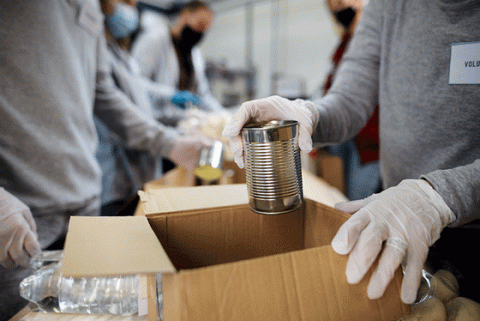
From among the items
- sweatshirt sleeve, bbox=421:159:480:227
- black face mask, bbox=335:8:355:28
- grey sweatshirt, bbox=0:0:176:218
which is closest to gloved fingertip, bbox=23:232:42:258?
grey sweatshirt, bbox=0:0:176:218

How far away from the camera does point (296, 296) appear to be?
0.48 m

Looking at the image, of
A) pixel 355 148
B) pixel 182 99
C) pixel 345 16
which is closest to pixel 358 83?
pixel 355 148

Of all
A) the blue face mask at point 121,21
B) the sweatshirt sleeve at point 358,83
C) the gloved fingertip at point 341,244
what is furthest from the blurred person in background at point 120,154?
the gloved fingertip at point 341,244

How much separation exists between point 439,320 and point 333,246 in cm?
26

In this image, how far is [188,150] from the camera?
60.4 inches

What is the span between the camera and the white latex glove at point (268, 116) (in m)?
0.74

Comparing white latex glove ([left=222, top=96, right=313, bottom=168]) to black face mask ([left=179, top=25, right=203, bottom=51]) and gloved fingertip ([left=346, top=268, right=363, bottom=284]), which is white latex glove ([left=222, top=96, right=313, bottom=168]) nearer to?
gloved fingertip ([left=346, top=268, right=363, bottom=284])

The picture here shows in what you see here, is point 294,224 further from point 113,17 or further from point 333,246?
point 113,17

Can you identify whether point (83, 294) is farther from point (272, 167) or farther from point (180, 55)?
point (180, 55)

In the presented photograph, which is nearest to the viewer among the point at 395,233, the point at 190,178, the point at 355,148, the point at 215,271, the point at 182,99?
the point at 215,271

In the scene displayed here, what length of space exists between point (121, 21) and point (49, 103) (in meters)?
1.47

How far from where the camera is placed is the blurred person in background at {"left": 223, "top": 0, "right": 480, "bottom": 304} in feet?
1.84

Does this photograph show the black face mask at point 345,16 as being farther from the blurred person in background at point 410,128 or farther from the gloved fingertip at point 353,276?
the gloved fingertip at point 353,276

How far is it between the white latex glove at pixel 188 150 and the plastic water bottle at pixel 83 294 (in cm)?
88
